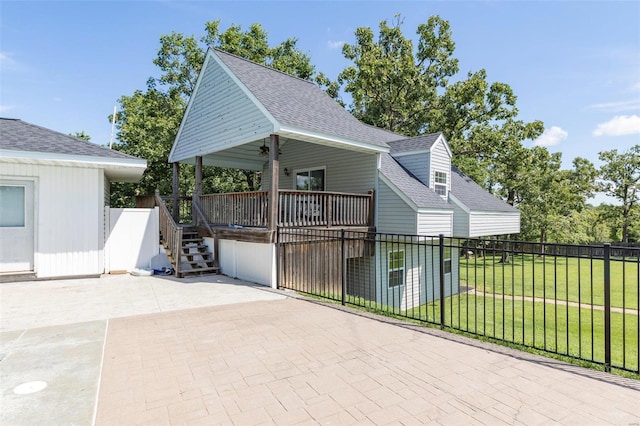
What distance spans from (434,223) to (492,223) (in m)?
5.07

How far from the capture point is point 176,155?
1313 cm

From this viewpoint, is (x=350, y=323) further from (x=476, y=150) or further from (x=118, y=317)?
(x=476, y=150)

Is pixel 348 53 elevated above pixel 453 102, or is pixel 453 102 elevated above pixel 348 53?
pixel 348 53

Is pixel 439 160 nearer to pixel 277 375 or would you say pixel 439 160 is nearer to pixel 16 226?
pixel 277 375

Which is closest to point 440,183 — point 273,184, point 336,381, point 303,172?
point 303,172

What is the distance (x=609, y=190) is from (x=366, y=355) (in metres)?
42.4

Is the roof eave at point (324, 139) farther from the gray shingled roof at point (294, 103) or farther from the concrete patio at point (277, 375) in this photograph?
the concrete patio at point (277, 375)

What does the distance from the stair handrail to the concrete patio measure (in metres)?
4.04

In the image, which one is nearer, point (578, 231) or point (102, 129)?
point (102, 129)

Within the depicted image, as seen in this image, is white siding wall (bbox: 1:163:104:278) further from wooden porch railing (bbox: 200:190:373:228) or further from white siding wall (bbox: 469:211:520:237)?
white siding wall (bbox: 469:211:520:237)

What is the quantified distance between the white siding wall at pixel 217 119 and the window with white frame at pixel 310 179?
4011 mm

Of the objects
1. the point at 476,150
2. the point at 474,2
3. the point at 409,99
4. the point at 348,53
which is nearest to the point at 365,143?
the point at 474,2

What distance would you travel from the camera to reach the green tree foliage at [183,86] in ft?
69.2

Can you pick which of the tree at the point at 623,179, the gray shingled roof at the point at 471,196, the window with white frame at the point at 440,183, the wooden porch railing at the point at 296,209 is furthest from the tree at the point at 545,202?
the wooden porch railing at the point at 296,209
